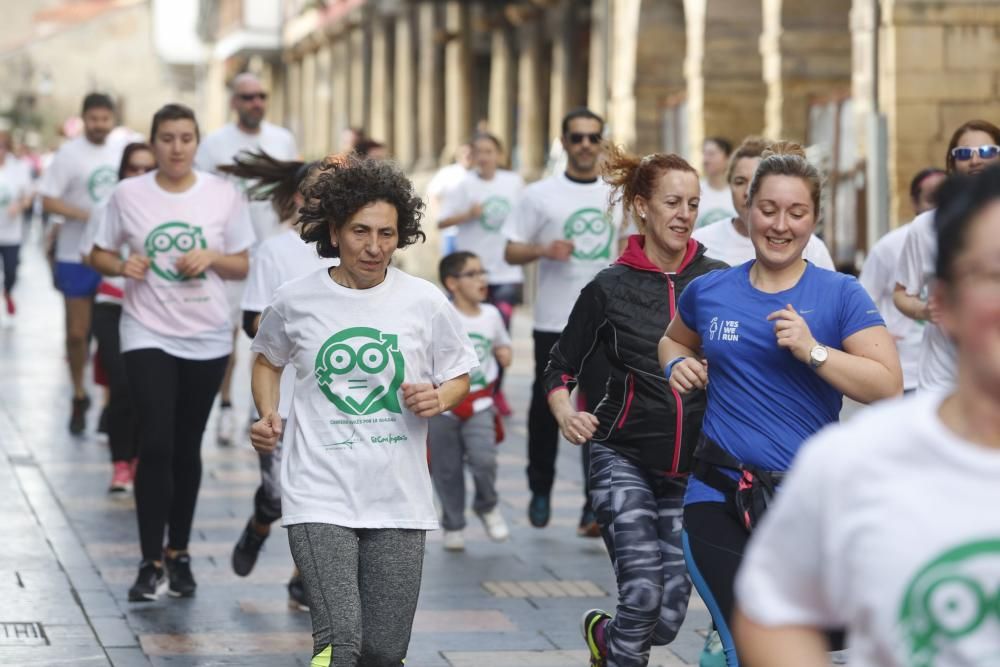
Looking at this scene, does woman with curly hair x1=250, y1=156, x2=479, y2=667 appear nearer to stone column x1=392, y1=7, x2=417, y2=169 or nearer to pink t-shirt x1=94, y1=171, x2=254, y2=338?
pink t-shirt x1=94, y1=171, x2=254, y2=338

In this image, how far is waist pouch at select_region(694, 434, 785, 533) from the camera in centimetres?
492

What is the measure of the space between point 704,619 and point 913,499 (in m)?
5.53

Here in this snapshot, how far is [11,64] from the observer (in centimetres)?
10175

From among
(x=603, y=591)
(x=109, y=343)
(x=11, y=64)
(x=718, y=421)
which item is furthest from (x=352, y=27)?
(x=11, y=64)

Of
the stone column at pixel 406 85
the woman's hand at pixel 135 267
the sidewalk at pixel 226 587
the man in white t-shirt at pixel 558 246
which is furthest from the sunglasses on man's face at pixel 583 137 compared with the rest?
the stone column at pixel 406 85

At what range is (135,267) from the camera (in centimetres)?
800

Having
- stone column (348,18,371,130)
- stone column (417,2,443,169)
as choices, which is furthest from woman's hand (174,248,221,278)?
stone column (348,18,371,130)

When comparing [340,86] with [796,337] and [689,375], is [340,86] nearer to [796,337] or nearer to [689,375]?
[689,375]

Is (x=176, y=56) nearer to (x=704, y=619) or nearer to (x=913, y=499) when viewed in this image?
(x=704, y=619)

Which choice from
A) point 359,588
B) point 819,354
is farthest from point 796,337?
point 359,588

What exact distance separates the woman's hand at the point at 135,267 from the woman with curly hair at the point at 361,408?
2.39 metres

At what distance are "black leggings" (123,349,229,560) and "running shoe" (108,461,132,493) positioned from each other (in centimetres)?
269

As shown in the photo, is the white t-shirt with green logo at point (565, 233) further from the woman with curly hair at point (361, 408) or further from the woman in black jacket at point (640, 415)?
the woman with curly hair at point (361, 408)

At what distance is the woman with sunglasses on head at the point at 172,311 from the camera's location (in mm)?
7816
